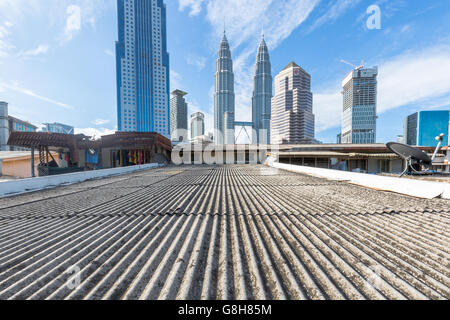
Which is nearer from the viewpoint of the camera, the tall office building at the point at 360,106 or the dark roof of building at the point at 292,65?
the tall office building at the point at 360,106

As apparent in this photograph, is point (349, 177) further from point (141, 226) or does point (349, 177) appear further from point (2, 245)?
point (2, 245)

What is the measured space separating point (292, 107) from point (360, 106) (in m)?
35.8

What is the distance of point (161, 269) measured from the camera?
1.53m

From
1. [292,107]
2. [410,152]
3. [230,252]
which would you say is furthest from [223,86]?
[230,252]

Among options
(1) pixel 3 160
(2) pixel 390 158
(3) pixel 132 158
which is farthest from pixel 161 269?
(2) pixel 390 158

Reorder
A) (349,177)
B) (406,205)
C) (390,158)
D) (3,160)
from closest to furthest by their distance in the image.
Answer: (406,205), (349,177), (3,160), (390,158)

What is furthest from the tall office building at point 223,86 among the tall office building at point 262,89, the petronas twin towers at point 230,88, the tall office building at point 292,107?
the tall office building at point 292,107

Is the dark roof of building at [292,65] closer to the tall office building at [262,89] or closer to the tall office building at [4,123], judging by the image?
the tall office building at [262,89]

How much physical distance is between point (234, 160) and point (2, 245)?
22028 mm

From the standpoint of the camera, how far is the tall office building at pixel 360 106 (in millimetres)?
88812

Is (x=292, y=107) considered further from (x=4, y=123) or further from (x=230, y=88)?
(x=4, y=123)

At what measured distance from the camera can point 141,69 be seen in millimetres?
78500

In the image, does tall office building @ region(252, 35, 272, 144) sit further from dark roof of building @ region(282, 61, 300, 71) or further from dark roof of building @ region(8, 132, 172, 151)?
dark roof of building @ region(8, 132, 172, 151)

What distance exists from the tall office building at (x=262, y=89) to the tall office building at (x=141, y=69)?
248ft
